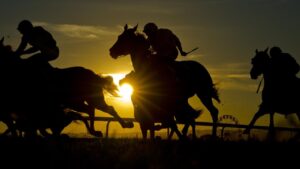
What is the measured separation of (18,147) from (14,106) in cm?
313

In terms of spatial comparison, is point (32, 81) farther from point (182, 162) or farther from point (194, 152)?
point (182, 162)

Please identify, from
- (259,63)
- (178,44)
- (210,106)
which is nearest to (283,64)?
(259,63)

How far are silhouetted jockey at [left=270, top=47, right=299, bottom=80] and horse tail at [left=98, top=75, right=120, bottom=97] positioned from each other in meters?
4.50

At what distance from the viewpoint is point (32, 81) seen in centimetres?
1381

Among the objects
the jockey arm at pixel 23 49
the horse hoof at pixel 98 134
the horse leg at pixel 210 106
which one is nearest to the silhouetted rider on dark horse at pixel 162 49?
the horse hoof at pixel 98 134

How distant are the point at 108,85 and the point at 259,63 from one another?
17.6 ft

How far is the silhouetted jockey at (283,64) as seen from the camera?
16.8 meters

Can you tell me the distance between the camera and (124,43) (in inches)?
570

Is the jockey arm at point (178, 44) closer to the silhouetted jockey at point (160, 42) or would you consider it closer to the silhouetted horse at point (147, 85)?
the silhouetted jockey at point (160, 42)

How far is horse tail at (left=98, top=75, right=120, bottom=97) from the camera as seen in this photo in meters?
15.2

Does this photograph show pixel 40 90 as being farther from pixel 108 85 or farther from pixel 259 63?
pixel 259 63

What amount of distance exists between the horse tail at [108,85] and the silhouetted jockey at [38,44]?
1578 millimetres

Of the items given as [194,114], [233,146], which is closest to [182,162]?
[233,146]

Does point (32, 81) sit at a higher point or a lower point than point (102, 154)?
higher
